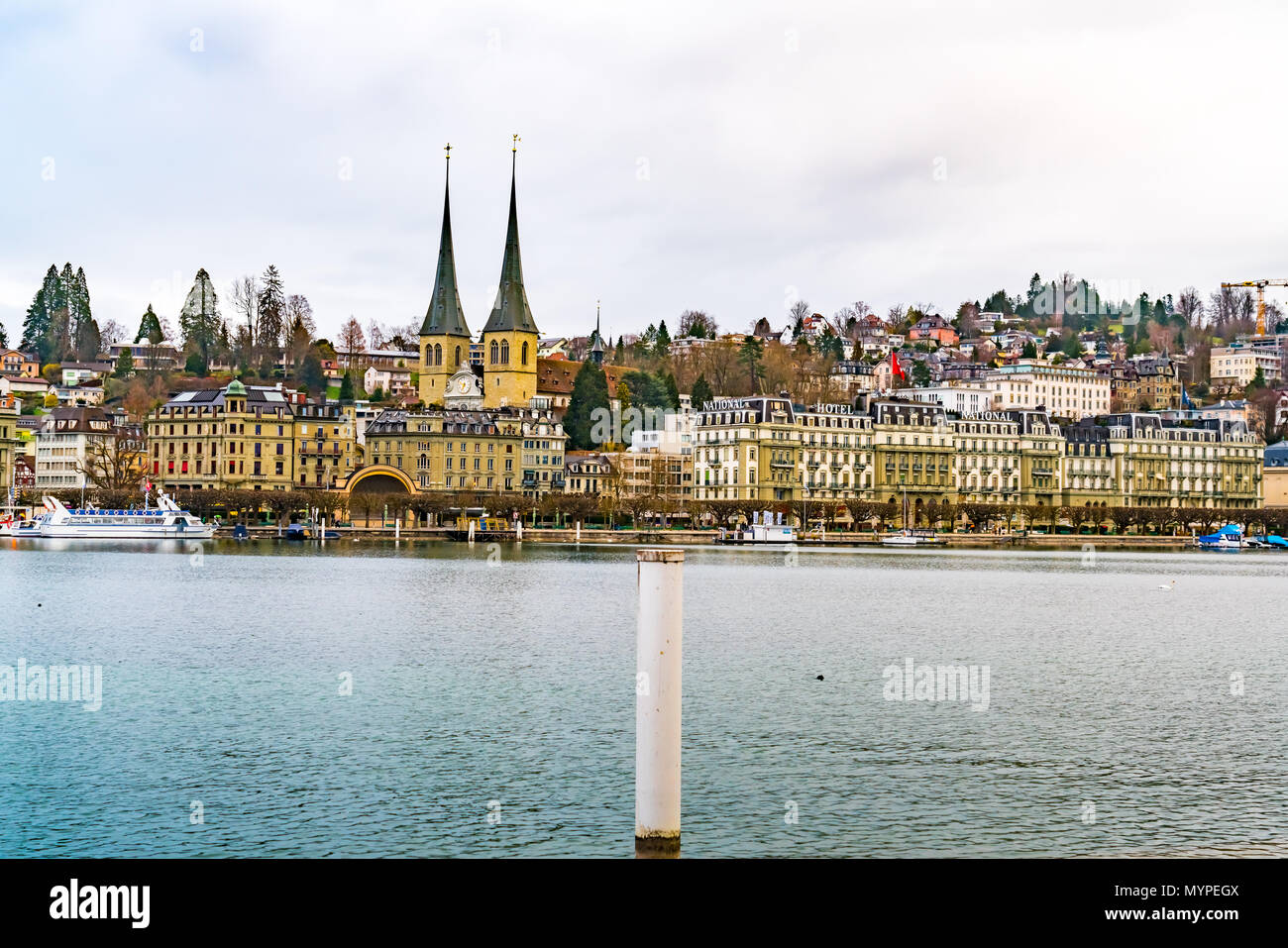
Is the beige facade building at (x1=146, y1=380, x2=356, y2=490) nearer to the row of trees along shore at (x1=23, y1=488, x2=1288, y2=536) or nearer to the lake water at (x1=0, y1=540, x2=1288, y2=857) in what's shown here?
the row of trees along shore at (x1=23, y1=488, x2=1288, y2=536)

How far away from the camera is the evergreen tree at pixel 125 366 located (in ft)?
594

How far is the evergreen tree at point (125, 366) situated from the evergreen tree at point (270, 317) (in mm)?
14670

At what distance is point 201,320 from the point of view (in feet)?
595

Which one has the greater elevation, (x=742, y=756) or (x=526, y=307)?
(x=526, y=307)

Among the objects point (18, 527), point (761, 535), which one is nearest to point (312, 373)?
point (18, 527)

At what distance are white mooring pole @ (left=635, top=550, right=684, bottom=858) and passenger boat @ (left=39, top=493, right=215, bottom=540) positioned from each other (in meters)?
107

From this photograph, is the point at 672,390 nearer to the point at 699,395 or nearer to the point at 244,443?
the point at 699,395

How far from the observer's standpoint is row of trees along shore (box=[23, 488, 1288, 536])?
5007 inches

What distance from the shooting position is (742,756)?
1998cm

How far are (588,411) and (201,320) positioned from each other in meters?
53.3

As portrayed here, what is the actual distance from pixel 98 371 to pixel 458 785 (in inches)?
7384
